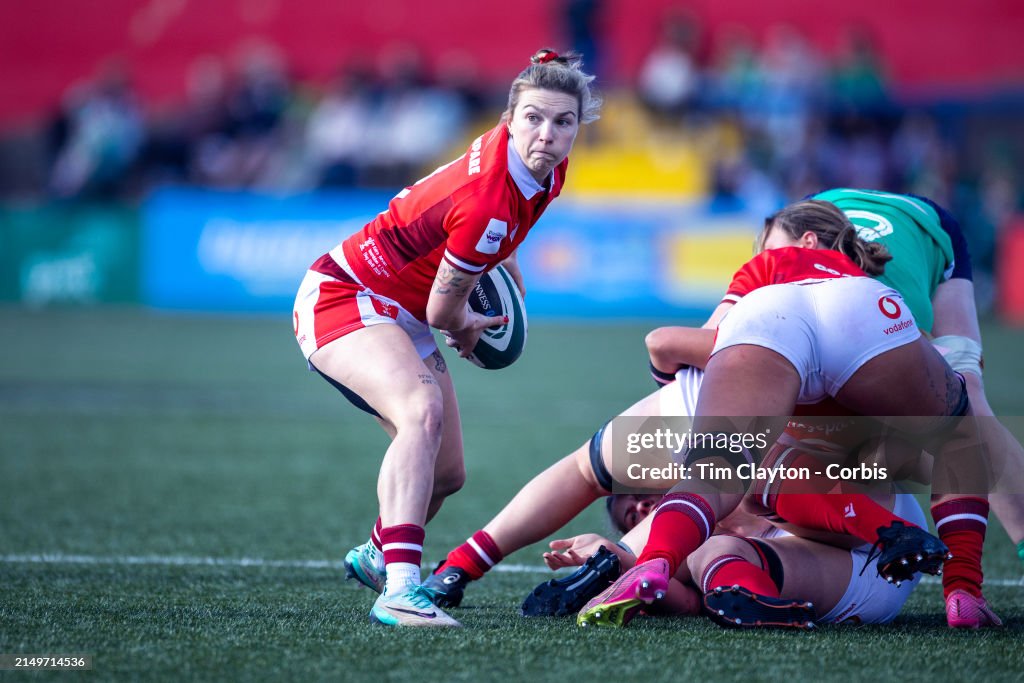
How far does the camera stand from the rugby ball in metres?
4.21

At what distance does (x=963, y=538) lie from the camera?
3781 millimetres

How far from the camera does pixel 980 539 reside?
3.79 metres

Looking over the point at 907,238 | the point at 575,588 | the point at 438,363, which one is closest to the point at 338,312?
the point at 438,363

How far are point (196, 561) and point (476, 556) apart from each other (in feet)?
3.76

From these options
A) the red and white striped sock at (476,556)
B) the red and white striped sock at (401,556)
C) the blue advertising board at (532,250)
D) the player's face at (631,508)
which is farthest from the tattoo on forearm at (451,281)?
the blue advertising board at (532,250)

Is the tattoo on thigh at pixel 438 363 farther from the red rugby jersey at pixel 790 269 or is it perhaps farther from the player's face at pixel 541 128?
the red rugby jersey at pixel 790 269

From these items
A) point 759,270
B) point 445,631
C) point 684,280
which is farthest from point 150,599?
point 684,280

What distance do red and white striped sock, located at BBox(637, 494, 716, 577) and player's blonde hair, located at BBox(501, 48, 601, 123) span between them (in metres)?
1.20

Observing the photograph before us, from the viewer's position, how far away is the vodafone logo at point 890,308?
3471 millimetres

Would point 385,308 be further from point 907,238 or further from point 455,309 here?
point 907,238

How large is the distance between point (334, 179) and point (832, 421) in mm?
14650

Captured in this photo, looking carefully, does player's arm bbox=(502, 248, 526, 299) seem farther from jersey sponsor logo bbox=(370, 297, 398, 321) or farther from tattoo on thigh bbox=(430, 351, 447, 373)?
jersey sponsor logo bbox=(370, 297, 398, 321)

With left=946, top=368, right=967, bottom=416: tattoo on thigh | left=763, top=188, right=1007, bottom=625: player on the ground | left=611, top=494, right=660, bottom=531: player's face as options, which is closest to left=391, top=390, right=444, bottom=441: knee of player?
left=611, top=494, right=660, bottom=531: player's face

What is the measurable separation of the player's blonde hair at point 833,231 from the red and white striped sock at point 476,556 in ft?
4.15
